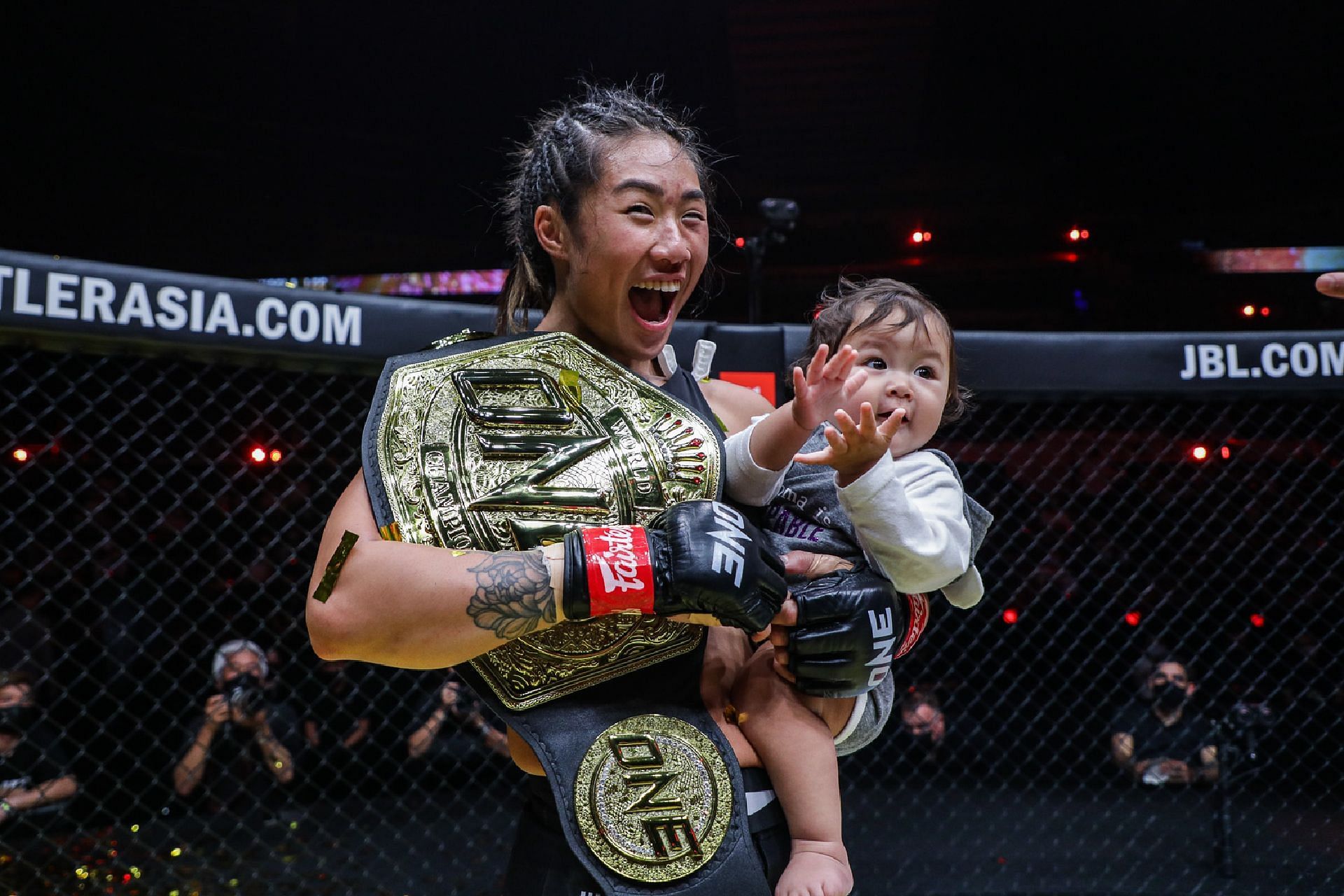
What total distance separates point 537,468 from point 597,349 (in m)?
0.19

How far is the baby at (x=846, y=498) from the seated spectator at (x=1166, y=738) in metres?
2.80

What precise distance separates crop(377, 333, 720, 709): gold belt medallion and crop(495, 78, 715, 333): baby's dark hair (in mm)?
169

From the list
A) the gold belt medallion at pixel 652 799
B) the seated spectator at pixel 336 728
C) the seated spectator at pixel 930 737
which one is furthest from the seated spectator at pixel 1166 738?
the gold belt medallion at pixel 652 799

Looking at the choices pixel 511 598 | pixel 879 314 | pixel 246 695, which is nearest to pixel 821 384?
pixel 879 314

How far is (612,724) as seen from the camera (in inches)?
38.5

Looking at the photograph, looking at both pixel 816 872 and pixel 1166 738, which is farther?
pixel 1166 738

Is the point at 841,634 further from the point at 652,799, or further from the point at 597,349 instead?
the point at 597,349

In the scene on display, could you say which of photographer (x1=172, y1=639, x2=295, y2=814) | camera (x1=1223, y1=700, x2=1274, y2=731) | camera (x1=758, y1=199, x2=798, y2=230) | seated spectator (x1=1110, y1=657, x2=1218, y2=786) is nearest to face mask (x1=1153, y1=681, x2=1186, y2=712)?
seated spectator (x1=1110, y1=657, x2=1218, y2=786)

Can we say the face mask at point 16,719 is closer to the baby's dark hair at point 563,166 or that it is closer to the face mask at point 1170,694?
the baby's dark hair at point 563,166

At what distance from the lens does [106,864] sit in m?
2.91

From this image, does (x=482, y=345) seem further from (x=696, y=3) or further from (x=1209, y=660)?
(x=1209, y=660)

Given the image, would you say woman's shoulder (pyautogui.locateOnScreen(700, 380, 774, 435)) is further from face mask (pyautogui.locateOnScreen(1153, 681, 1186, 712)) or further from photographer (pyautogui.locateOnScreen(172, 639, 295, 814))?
face mask (pyautogui.locateOnScreen(1153, 681, 1186, 712))

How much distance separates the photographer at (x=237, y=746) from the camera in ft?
10.1

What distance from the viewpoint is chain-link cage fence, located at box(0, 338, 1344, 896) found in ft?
9.48
